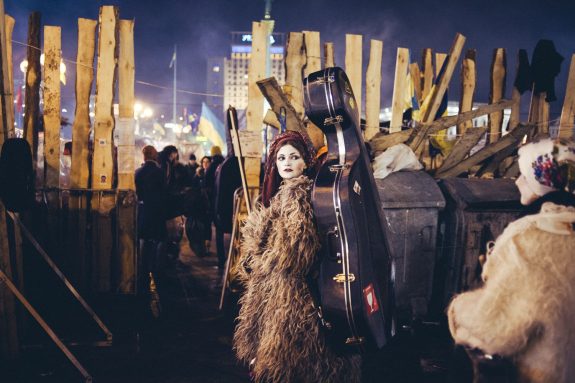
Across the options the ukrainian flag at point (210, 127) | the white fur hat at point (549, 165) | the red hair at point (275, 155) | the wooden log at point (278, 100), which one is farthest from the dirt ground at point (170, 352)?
the ukrainian flag at point (210, 127)

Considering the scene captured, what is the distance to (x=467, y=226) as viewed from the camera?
5535 mm

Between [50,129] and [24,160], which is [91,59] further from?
[24,160]

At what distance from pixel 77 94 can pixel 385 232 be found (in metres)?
4.79

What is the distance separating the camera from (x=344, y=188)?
251 cm

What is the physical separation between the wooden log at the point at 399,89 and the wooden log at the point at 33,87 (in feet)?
16.9

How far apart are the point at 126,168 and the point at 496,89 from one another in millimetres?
6276

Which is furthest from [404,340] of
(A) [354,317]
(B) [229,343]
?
(A) [354,317]

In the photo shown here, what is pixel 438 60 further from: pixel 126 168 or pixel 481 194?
pixel 126 168

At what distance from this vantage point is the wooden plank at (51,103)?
573 centimetres

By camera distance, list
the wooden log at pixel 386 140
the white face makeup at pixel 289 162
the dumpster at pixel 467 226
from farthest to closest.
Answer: the wooden log at pixel 386 140 < the dumpster at pixel 467 226 < the white face makeup at pixel 289 162

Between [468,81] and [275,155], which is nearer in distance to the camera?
[275,155]

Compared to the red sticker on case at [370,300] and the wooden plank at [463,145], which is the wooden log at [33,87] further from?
the wooden plank at [463,145]

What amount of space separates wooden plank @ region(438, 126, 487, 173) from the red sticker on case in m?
4.53

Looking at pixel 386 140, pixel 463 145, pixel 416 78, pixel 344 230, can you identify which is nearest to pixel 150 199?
pixel 386 140
